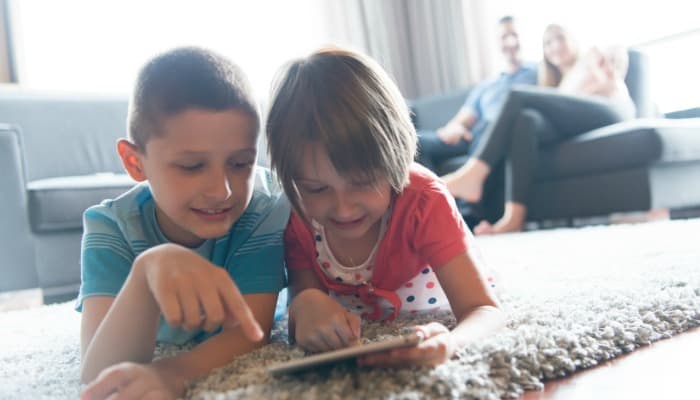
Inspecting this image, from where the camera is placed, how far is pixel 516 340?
0.65 m

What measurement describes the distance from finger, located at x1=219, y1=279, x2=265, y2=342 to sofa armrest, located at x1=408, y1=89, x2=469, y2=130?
2876mm

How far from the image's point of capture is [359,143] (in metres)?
0.74

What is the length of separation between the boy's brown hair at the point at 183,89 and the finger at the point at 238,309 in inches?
10.5

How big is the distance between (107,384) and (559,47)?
8.60ft

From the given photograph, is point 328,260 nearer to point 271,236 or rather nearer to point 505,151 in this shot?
point 271,236

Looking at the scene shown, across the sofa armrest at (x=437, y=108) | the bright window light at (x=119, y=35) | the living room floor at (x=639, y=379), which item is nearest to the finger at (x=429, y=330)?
the living room floor at (x=639, y=379)

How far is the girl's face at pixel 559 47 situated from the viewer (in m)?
2.75

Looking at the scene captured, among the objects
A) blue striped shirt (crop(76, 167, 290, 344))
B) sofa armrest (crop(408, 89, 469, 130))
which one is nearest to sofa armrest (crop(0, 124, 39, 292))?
blue striped shirt (crop(76, 167, 290, 344))

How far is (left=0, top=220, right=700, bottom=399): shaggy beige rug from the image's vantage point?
0.55 metres

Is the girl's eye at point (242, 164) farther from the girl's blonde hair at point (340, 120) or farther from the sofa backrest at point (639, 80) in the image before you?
the sofa backrest at point (639, 80)

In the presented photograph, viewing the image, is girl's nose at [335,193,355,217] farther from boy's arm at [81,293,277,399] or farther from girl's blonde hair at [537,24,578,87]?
girl's blonde hair at [537,24,578,87]

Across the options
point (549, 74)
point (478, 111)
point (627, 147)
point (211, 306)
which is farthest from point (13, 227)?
point (549, 74)

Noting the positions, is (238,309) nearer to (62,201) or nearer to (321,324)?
(321,324)

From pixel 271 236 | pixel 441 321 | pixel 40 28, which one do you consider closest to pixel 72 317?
pixel 271 236
